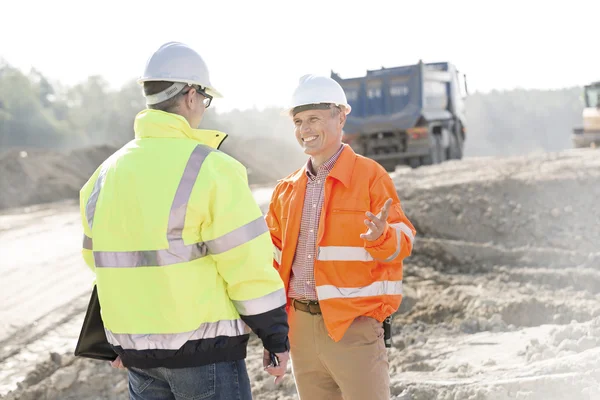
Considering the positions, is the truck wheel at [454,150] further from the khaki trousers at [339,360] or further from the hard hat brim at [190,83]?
the hard hat brim at [190,83]

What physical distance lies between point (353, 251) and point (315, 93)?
0.77 meters

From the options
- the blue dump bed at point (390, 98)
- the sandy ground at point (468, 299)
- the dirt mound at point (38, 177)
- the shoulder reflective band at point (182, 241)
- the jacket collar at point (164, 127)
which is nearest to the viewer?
the shoulder reflective band at point (182, 241)

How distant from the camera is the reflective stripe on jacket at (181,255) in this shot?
2344 mm

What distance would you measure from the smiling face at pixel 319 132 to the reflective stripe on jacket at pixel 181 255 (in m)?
0.90

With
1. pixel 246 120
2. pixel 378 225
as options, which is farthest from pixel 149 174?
pixel 246 120

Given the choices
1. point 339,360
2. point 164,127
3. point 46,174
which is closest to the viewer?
point 164,127

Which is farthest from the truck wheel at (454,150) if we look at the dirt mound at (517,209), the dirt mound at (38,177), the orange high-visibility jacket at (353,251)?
the orange high-visibility jacket at (353,251)

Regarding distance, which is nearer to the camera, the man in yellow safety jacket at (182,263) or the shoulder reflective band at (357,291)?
the man in yellow safety jacket at (182,263)

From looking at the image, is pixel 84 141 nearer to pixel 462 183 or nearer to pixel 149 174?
pixel 462 183

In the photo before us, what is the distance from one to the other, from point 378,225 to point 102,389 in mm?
3875

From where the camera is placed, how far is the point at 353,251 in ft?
10.2

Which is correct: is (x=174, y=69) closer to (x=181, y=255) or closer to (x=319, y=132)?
(x=181, y=255)

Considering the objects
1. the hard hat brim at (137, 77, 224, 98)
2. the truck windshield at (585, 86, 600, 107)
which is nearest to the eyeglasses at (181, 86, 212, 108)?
the hard hat brim at (137, 77, 224, 98)

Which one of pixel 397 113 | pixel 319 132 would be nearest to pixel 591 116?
Answer: pixel 397 113
